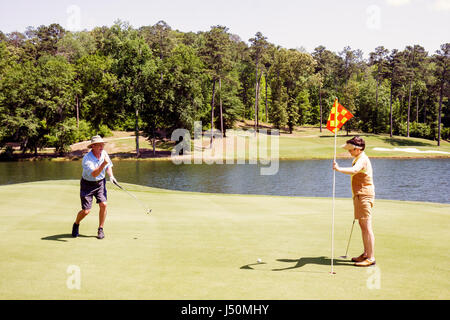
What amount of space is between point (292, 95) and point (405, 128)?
28.3 m

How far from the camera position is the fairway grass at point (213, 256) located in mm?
6832

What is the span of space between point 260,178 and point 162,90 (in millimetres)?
33086

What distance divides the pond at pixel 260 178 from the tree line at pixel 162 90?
39.0 feet

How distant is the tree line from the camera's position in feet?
227

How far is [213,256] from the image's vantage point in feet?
29.4

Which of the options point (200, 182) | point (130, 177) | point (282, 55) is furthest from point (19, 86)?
point (282, 55)

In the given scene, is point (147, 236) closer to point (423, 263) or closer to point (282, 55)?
point (423, 263)

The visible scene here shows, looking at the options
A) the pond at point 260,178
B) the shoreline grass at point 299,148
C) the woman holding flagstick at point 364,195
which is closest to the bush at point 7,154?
the shoreline grass at point 299,148

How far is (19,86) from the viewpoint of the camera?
69562mm

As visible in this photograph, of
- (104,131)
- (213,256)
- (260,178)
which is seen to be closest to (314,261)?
(213,256)

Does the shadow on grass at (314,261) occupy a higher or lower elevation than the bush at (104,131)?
lower

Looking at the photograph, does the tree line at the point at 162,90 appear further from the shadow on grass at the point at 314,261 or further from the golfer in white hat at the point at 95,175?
the shadow on grass at the point at 314,261

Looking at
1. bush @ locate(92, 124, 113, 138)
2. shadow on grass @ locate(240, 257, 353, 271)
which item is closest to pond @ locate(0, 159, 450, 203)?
bush @ locate(92, 124, 113, 138)

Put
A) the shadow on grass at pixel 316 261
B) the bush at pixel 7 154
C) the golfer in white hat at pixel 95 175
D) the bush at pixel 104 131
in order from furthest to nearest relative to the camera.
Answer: the bush at pixel 104 131, the bush at pixel 7 154, the golfer in white hat at pixel 95 175, the shadow on grass at pixel 316 261
